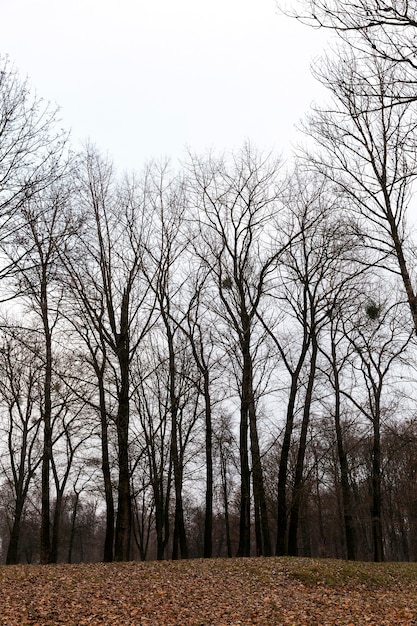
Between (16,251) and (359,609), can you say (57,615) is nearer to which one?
(359,609)

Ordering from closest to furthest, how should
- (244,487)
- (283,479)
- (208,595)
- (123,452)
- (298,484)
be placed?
1. (208,595)
2. (123,452)
3. (283,479)
4. (298,484)
5. (244,487)

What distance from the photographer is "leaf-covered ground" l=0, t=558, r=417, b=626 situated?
794 cm

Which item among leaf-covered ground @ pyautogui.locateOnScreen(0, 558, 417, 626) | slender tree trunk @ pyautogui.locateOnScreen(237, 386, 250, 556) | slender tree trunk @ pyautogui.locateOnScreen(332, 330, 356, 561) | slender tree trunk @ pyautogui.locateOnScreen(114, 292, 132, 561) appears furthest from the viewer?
slender tree trunk @ pyautogui.locateOnScreen(332, 330, 356, 561)

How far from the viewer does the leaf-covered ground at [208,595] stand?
7941 millimetres

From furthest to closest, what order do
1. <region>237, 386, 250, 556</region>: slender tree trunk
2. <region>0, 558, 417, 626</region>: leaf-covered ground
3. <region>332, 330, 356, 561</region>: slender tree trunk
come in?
<region>332, 330, 356, 561</region>: slender tree trunk → <region>237, 386, 250, 556</region>: slender tree trunk → <region>0, 558, 417, 626</region>: leaf-covered ground

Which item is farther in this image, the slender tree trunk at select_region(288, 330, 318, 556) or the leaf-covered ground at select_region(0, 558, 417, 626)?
the slender tree trunk at select_region(288, 330, 318, 556)

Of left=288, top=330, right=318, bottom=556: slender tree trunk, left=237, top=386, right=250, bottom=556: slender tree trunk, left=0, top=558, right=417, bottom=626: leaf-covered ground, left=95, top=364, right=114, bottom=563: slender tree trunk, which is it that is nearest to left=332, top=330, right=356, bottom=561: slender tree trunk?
left=288, top=330, right=318, bottom=556: slender tree trunk

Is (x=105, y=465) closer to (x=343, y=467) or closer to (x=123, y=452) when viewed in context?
(x=123, y=452)

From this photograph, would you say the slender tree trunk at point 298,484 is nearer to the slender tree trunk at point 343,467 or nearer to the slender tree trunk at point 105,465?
the slender tree trunk at point 343,467

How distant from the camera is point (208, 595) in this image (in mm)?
9766

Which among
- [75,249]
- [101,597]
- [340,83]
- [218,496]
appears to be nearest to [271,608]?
[101,597]

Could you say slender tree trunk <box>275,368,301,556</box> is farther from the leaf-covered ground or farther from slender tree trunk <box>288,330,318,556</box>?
the leaf-covered ground

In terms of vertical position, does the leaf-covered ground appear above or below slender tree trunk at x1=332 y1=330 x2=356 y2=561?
below

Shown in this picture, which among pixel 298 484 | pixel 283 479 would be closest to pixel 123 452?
pixel 283 479
